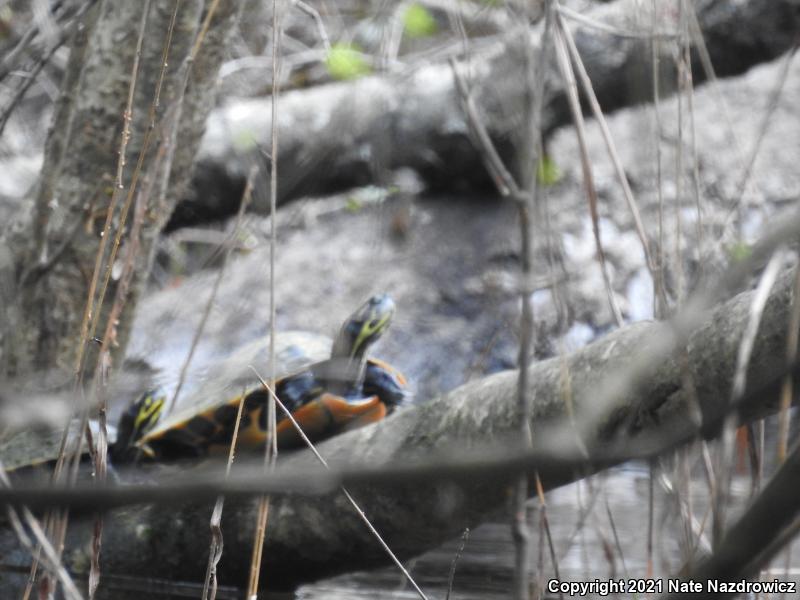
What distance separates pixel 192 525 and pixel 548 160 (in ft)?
7.79

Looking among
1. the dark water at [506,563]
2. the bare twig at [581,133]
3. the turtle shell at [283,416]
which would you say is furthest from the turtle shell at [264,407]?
the bare twig at [581,133]

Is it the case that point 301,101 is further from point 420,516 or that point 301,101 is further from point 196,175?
point 420,516

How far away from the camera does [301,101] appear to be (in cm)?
407

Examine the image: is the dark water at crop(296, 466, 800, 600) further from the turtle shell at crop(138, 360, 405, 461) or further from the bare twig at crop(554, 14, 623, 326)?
the bare twig at crop(554, 14, 623, 326)

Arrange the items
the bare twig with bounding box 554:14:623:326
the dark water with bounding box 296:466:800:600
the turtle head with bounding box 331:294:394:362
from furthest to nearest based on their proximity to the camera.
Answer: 1. the turtle head with bounding box 331:294:394:362
2. the dark water with bounding box 296:466:800:600
3. the bare twig with bounding box 554:14:623:326

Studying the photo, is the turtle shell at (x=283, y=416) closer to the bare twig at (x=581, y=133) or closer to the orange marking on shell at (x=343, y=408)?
the orange marking on shell at (x=343, y=408)

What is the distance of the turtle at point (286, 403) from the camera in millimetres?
1912

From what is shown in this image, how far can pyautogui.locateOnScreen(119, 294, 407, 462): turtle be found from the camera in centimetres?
191

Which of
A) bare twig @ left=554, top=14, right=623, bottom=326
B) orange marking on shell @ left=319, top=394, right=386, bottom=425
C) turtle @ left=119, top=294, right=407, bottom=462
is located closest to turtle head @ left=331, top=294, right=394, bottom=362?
turtle @ left=119, top=294, right=407, bottom=462

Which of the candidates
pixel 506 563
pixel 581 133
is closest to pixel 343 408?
pixel 506 563

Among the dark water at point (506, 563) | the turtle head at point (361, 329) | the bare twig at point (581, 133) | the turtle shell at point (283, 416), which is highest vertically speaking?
the bare twig at point (581, 133)

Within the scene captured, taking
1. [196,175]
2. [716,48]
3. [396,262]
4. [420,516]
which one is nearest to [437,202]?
[396,262]

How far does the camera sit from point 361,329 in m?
2.01

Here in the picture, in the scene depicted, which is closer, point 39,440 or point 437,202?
point 39,440
